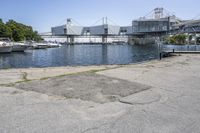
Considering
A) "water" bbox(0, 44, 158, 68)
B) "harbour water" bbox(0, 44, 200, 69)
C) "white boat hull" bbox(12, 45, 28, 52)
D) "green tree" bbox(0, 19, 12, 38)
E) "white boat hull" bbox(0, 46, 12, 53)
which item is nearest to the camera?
"harbour water" bbox(0, 44, 200, 69)

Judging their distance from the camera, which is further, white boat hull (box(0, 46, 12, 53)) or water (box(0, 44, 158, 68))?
white boat hull (box(0, 46, 12, 53))

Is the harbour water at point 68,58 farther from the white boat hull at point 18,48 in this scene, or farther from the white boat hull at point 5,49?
the white boat hull at point 18,48

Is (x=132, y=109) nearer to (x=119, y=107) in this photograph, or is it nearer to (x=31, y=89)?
(x=119, y=107)

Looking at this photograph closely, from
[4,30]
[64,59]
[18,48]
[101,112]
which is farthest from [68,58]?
[101,112]

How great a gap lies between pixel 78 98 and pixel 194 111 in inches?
124

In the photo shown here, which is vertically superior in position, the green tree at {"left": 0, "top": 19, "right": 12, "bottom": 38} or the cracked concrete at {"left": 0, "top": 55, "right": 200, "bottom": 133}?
the green tree at {"left": 0, "top": 19, "right": 12, "bottom": 38}

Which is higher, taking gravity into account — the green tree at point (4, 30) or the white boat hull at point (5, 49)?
the green tree at point (4, 30)

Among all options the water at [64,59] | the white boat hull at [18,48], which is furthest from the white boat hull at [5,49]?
the white boat hull at [18,48]

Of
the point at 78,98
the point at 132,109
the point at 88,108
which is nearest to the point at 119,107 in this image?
the point at 132,109

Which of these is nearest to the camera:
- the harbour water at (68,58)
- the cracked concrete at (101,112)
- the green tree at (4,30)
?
the cracked concrete at (101,112)

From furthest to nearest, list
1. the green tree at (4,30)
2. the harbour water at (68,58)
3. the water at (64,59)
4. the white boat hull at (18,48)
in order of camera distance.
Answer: the green tree at (4,30) < the white boat hull at (18,48) < the water at (64,59) < the harbour water at (68,58)

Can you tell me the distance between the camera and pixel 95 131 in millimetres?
→ 4488

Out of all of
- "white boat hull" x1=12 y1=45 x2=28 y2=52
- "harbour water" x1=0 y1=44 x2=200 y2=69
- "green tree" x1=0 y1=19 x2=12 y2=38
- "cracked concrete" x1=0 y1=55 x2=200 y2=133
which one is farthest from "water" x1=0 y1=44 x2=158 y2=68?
"cracked concrete" x1=0 y1=55 x2=200 y2=133

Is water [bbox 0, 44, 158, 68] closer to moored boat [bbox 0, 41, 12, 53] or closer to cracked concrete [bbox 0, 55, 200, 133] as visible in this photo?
moored boat [bbox 0, 41, 12, 53]
